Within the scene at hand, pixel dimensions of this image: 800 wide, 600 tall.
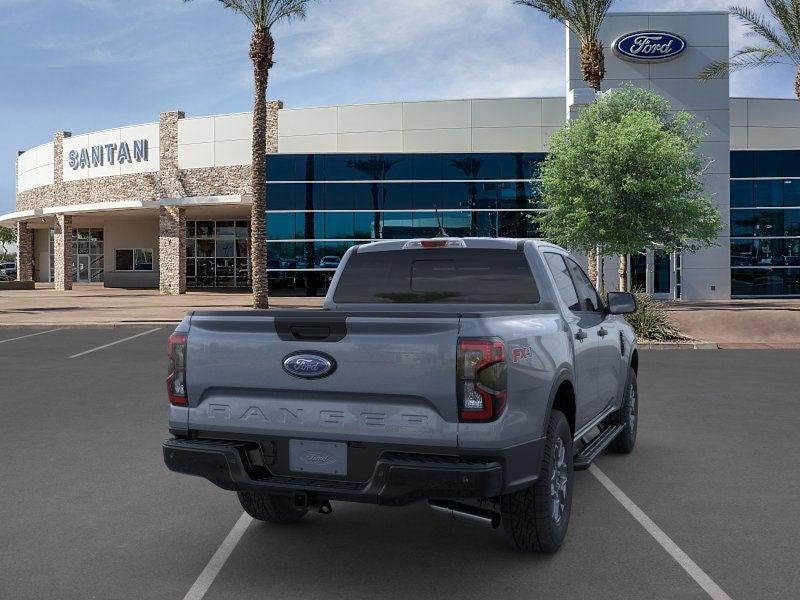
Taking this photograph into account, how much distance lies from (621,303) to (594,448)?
45.8 inches

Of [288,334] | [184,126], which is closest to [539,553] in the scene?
[288,334]

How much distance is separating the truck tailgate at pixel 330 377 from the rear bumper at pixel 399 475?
0.11 metres

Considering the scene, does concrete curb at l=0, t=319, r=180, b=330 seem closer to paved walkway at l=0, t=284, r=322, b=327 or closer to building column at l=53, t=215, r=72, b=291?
paved walkway at l=0, t=284, r=322, b=327

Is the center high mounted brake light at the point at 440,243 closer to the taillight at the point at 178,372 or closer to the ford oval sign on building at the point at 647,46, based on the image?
the taillight at the point at 178,372

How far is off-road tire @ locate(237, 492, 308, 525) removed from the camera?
16.2 ft

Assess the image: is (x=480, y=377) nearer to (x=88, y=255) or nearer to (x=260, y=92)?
(x=260, y=92)

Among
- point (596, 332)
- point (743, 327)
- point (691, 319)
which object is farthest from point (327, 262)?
point (596, 332)

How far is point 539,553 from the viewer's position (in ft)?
A: 14.5

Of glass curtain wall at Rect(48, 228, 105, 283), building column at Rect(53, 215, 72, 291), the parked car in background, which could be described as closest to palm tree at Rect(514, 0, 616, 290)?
the parked car in background

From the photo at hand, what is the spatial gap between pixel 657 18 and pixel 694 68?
2587 mm

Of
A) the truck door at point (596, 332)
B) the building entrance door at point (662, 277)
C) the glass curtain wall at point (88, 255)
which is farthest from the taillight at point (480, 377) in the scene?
the glass curtain wall at point (88, 255)

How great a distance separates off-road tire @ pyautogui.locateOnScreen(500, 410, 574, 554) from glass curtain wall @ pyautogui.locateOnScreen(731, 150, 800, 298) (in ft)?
108

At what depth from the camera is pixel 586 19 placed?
1043 inches

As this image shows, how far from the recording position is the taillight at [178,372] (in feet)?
14.0
